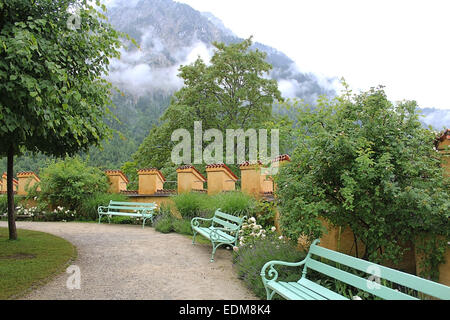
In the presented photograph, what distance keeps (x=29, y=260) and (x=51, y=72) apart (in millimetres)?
3471

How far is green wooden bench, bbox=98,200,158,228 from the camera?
10664 mm

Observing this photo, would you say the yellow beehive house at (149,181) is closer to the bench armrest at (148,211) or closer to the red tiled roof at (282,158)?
the bench armrest at (148,211)

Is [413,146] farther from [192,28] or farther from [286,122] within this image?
[192,28]

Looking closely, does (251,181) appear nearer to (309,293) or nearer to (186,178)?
(186,178)

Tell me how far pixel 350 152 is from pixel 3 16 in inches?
229

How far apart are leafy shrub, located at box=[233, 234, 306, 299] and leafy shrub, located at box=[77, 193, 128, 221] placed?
7.97 metres

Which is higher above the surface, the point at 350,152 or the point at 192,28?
the point at 192,28

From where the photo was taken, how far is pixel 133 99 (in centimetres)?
5794

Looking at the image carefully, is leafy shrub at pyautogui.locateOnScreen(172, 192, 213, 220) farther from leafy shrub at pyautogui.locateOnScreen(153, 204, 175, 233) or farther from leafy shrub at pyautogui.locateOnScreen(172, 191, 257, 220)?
leafy shrub at pyautogui.locateOnScreen(153, 204, 175, 233)

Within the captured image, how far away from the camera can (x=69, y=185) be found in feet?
41.5

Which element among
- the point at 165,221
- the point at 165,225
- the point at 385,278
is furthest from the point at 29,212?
the point at 385,278

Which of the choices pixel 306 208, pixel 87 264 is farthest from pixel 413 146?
pixel 87 264

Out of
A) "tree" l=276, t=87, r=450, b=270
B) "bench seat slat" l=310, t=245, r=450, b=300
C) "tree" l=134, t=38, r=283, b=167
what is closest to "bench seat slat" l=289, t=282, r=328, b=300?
"bench seat slat" l=310, t=245, r=450, b=300
